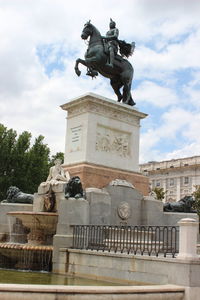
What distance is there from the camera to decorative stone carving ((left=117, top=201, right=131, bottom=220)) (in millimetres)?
15938

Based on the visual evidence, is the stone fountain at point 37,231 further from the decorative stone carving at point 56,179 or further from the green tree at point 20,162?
the green tree at point 20,162

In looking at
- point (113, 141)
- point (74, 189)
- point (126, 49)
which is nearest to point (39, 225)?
point (74, 189)

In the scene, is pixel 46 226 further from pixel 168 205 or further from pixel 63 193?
pixel 168 205

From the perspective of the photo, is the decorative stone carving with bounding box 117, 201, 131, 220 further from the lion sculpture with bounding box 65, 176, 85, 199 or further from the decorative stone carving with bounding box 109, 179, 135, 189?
the lion sculpture with bounding box 65, 176, 85, 199

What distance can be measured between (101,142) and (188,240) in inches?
317

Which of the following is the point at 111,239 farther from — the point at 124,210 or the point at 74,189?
the point at 124,210

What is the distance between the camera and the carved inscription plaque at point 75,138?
1688cm

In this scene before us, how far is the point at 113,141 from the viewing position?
17453 mm

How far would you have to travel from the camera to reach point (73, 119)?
17.4m

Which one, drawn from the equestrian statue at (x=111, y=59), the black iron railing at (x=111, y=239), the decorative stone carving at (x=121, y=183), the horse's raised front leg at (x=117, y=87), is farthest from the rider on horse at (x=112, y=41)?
the black iron railing at (x=111, y=239)

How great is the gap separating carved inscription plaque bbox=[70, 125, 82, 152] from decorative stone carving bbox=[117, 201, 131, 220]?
8.67 feet

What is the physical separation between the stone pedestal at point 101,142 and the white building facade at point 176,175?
6250 cm

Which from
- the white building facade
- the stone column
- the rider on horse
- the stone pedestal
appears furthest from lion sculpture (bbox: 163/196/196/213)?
the white building facade

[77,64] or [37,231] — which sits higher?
[77,64]
